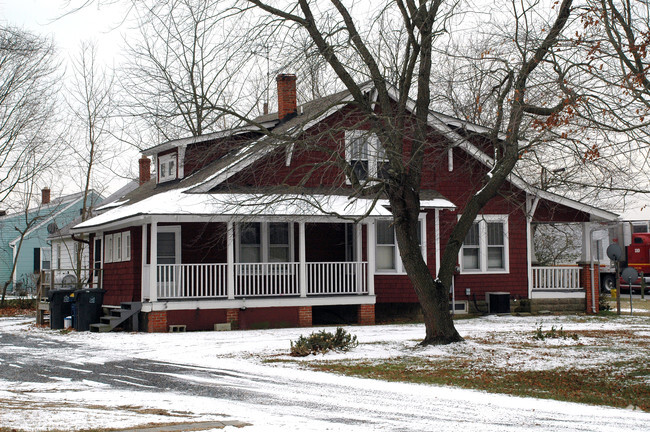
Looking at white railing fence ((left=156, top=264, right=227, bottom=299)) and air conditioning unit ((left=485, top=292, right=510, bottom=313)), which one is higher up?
white railing fence ((left=156, top=264, right=227, bottom=299))

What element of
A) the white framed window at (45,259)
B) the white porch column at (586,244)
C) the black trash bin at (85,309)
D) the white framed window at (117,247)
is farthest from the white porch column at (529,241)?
the white framed window at (45,259)

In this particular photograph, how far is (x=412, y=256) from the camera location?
16.5 metres

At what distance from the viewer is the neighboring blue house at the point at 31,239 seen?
50.1 metres

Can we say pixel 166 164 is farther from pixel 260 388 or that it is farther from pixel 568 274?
pixel 260 388

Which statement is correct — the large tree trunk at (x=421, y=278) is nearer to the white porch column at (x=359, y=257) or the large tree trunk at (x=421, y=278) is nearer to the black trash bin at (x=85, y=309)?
the white porch column at (x=359, y=257)

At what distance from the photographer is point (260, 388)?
38.8ft

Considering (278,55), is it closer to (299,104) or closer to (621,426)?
(621,426)

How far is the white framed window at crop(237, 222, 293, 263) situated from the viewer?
78.3 feet

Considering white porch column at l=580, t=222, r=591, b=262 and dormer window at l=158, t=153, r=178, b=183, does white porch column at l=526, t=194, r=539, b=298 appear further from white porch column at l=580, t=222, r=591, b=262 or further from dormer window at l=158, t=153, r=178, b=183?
dormer window at l=158, t=153, r=178, b=183

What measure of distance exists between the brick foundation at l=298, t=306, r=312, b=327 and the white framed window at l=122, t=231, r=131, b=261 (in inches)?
214

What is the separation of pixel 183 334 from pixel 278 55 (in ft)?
27.6

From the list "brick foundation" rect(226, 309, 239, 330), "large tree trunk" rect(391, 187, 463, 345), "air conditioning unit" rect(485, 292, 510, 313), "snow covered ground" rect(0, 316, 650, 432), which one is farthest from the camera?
"air conditioning unit" rect(485, 292, 510, 313)

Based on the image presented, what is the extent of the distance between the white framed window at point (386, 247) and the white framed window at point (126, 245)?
746cm

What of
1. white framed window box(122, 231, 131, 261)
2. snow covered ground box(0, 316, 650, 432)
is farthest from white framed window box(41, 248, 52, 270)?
snow covered ground box(0, 316, 650, 432)
